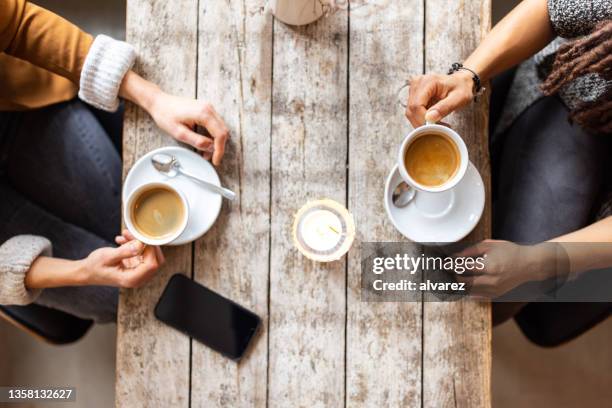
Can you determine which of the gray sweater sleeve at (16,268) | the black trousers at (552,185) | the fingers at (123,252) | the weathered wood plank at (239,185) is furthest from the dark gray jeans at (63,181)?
the black trousers at (552,185)

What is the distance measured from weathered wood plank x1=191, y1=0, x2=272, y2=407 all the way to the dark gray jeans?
380 millimetres

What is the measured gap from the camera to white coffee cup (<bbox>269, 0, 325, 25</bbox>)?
3.14 ft

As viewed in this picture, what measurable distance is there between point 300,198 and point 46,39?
0.59m

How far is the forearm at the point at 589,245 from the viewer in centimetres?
104

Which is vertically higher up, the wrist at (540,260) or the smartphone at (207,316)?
the wrist at (540,260)

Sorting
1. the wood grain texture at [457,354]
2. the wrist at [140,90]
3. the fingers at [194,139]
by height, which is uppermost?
the wrist at [140,90]

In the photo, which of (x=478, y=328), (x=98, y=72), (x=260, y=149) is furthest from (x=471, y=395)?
(x=98, y=72)

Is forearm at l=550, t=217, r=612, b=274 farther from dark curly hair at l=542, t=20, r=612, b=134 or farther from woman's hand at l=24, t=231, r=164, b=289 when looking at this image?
woman's hand at l=24, t=231, r=164, b=289

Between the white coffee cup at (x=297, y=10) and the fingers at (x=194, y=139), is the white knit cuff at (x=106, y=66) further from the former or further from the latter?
the white coffee cup at (x=297, y=10)

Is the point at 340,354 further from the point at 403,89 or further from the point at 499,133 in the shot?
the point at 499,133

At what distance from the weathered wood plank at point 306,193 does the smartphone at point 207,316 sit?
60mm

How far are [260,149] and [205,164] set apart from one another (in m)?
0.11

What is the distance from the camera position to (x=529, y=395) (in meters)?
1.81

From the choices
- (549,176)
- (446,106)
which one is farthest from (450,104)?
(549,176)
